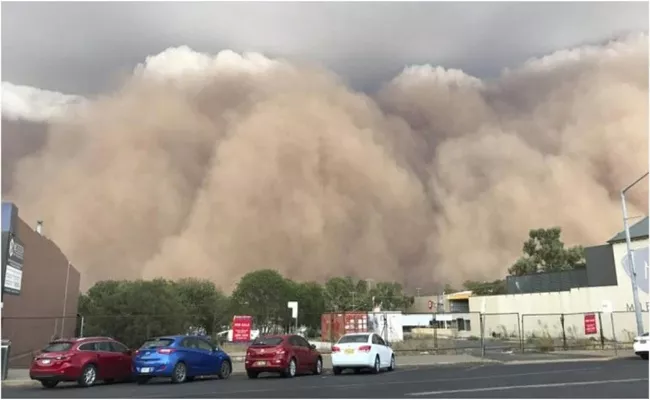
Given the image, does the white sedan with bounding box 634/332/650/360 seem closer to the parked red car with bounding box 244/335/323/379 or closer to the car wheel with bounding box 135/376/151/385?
the parked red car with bounding box 244/335/323/379

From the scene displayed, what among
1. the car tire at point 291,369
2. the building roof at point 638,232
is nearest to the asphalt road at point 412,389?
the car tire at point 291,369

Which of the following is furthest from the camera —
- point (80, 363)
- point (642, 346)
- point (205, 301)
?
point (205, 301)

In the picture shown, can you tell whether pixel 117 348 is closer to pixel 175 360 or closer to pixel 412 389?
pixel 175 360

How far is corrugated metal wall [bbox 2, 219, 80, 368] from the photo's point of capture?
26.1m

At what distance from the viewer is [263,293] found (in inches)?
3174

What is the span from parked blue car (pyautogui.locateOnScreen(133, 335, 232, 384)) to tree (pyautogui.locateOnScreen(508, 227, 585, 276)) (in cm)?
7021

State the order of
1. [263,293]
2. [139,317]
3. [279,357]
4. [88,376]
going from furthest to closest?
[263,293] < [139,317] < [279,357] < [88,376]

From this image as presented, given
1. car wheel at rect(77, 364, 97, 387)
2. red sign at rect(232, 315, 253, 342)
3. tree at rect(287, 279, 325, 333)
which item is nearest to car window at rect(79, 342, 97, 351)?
car wheel at rect(77, 364, 97, 387)

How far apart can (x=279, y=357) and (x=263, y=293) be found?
64.1 m

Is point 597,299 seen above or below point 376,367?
above

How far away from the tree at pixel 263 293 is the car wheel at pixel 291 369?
57.6 meters

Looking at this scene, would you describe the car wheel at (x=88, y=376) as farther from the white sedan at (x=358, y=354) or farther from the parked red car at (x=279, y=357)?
the white sedan at (x=358, y=354)

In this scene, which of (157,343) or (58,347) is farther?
(157,343)

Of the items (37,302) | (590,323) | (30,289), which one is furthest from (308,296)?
(30,289)
